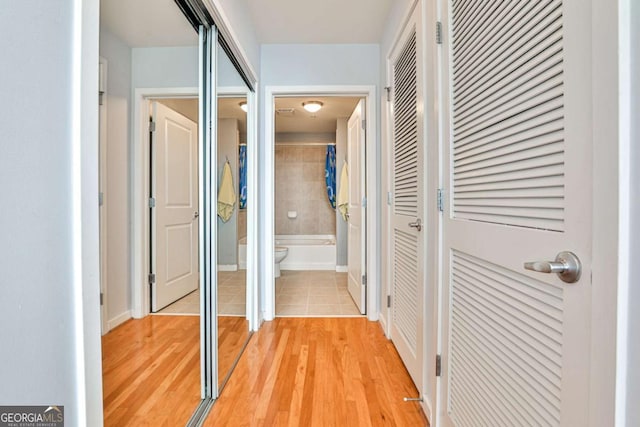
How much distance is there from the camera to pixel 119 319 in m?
0.99

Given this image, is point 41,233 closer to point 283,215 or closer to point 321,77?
point 321,77

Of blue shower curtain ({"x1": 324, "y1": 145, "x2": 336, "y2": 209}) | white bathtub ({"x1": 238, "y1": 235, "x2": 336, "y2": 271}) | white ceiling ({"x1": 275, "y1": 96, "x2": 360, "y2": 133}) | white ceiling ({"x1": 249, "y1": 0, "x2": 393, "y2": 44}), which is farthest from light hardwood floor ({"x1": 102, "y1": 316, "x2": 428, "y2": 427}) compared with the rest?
blue shower curtain ({"x1": 324, "y1": 145, "x2": 336, "y2": 209})

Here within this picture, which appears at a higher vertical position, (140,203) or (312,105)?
(312,105)

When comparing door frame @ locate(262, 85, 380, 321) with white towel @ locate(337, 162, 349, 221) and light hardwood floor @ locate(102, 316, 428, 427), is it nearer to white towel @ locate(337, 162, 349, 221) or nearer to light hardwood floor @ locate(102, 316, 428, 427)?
light hardwood floor @ locate(102, 316, 428, 427)

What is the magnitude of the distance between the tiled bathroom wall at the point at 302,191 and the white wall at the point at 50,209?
5058mm

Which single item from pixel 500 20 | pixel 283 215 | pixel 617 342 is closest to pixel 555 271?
pixel 617 342

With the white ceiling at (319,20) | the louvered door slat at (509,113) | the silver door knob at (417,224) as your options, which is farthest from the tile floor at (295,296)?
the white ceiling at (319,20)

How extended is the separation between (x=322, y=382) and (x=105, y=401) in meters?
1.14

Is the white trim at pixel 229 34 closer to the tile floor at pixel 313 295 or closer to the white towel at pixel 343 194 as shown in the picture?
the tile floor at pixel 313 295

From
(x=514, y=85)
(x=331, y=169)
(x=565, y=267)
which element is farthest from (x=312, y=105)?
(x=565, y=267)

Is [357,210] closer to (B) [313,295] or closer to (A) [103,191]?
(B) [313,295]

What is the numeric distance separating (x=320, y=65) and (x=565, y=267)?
2.56 m

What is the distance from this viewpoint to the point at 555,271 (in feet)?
2.06

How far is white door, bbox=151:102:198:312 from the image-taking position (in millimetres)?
1251
